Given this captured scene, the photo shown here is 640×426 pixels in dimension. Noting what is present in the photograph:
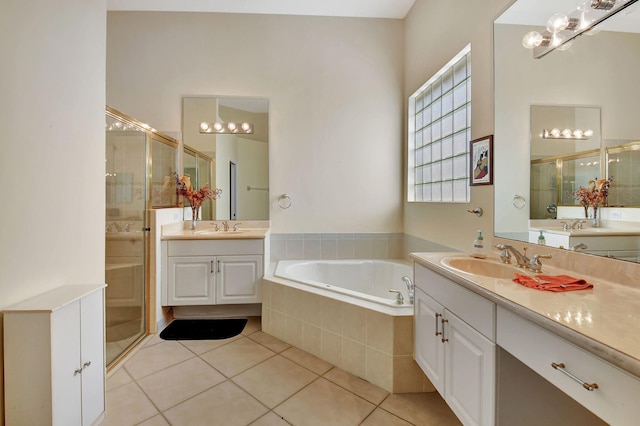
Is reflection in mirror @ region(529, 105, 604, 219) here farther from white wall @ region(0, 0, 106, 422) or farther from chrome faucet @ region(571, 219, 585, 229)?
white wall @ region(0, 0, 106, 422)

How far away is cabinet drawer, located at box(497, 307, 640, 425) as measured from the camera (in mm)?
584

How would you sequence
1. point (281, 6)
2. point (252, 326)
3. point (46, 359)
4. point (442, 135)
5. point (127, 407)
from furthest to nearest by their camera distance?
point (281, 6) < point (252, 326) < point (442, 135) < point (127, 407) < point (46, 359)

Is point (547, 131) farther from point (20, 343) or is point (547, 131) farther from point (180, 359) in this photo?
point (180, 359)

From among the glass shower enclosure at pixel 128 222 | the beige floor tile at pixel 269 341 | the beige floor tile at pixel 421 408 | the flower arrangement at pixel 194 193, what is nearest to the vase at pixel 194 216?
the flower arrangement at pixel 194 193

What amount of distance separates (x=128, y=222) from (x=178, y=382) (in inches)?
47.7

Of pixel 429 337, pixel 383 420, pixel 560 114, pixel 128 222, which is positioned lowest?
pixel 383 420

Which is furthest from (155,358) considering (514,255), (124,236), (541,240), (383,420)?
(541,240)

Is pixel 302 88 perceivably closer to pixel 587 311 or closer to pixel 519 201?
pixel 519 201

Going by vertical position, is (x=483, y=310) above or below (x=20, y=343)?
above

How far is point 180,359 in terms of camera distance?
1997 millimetres

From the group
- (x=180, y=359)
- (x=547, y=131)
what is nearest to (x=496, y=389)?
(x=547, y=131)

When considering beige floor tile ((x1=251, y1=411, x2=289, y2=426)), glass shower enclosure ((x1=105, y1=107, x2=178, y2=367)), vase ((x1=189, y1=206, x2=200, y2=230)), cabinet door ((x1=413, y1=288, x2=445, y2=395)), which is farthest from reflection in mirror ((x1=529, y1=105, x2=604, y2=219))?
vase ((x1=189, y1=206, x2=200, y2=230))

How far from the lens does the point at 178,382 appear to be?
1.75m

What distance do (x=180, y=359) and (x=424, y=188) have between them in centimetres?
256
